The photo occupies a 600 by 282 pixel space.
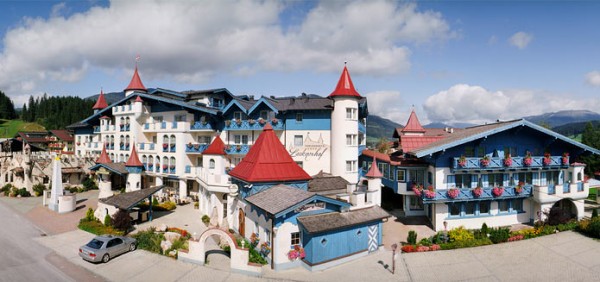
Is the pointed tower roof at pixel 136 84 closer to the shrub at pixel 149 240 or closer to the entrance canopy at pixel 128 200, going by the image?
the entrance canopy at pixel 128 200

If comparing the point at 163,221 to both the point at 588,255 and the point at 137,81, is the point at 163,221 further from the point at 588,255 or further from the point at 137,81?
the point at 588,255


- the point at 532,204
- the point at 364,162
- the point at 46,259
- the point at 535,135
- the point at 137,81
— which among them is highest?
the point at 137,81

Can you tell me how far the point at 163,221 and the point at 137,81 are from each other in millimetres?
24345

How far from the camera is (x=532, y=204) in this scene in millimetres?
28594

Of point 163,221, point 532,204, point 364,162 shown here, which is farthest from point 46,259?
point 532,204

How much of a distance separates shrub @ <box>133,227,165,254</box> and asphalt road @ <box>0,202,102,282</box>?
12.4 feet

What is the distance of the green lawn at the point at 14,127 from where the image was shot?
106 m

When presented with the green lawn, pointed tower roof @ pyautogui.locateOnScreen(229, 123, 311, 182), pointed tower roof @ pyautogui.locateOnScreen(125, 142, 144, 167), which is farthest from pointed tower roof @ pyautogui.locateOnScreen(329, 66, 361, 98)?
the green lawn

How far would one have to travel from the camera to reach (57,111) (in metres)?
110

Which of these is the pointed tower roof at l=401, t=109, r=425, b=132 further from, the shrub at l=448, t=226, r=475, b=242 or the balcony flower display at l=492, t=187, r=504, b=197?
the shrub at l=448, t=226, r=475, b=242

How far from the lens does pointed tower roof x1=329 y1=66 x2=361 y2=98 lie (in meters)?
31.9


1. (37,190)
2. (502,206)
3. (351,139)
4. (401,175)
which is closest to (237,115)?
(351,139)

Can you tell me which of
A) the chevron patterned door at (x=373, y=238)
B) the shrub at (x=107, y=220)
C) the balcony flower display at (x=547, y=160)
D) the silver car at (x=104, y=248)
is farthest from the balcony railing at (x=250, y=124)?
the balcony flower display at (x=547, y=160)

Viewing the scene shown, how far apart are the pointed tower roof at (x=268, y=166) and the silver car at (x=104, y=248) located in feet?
26.8
